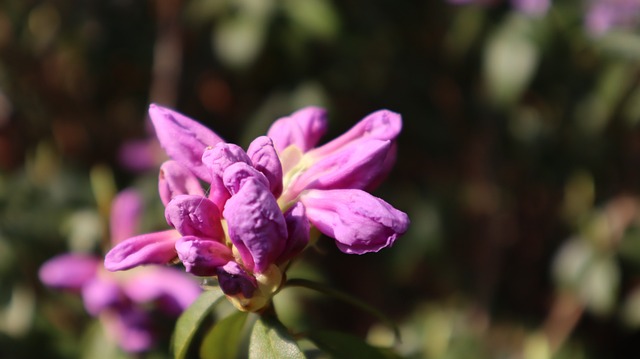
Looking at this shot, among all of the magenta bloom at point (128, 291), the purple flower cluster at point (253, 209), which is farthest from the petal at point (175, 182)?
the magenta bloom at point (128, 291)

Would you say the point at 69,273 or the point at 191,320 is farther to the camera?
the point at 69,273

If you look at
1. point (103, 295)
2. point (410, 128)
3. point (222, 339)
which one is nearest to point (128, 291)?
point (103, 295)

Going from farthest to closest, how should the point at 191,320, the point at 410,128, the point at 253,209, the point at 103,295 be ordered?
the point at 410,128 → the point at 103,295 → the point at 191,320 → the point at 253,209

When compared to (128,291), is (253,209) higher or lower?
higher

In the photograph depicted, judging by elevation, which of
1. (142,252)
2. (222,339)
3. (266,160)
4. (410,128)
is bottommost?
(410,128)

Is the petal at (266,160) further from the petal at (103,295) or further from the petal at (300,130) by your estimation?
the petal at (103,295)

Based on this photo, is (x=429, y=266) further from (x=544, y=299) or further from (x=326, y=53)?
(x=326, y=53)

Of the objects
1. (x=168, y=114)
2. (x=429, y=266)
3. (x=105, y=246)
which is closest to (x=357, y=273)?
(x=429, y=266)

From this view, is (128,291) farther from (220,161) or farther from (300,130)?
(220,161)
